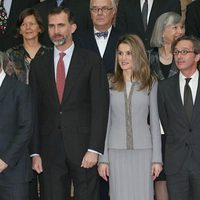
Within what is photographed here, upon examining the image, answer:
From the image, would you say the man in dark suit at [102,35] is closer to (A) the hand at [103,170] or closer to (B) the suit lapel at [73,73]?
(B) the suit lapel at [73,73]

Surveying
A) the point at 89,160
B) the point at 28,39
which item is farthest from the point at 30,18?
the point at 89,160

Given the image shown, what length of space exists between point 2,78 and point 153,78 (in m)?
1.33

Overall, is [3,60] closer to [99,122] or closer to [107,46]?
[99,122]

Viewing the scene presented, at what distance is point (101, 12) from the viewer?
5871mm

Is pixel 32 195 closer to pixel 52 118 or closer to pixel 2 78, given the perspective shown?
pixel 52 118

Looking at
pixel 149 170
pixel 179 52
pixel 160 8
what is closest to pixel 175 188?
pixel 149 170

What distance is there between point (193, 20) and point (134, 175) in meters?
2.04

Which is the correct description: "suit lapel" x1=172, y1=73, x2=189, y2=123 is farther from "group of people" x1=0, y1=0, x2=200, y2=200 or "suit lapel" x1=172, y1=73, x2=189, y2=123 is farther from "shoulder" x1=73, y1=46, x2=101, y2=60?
"shoulder" x1=73, y1=46, x2=101, y2=60

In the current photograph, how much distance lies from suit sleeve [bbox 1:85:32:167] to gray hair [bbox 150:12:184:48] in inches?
63.2

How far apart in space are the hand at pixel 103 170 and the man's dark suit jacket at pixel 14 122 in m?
0.70

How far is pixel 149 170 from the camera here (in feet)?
16.9

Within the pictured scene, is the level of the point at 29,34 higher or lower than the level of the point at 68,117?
higher

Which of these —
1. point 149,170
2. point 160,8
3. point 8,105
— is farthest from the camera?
point 160,8

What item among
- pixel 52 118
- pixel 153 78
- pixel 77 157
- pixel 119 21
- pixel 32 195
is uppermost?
pixel 119 21
